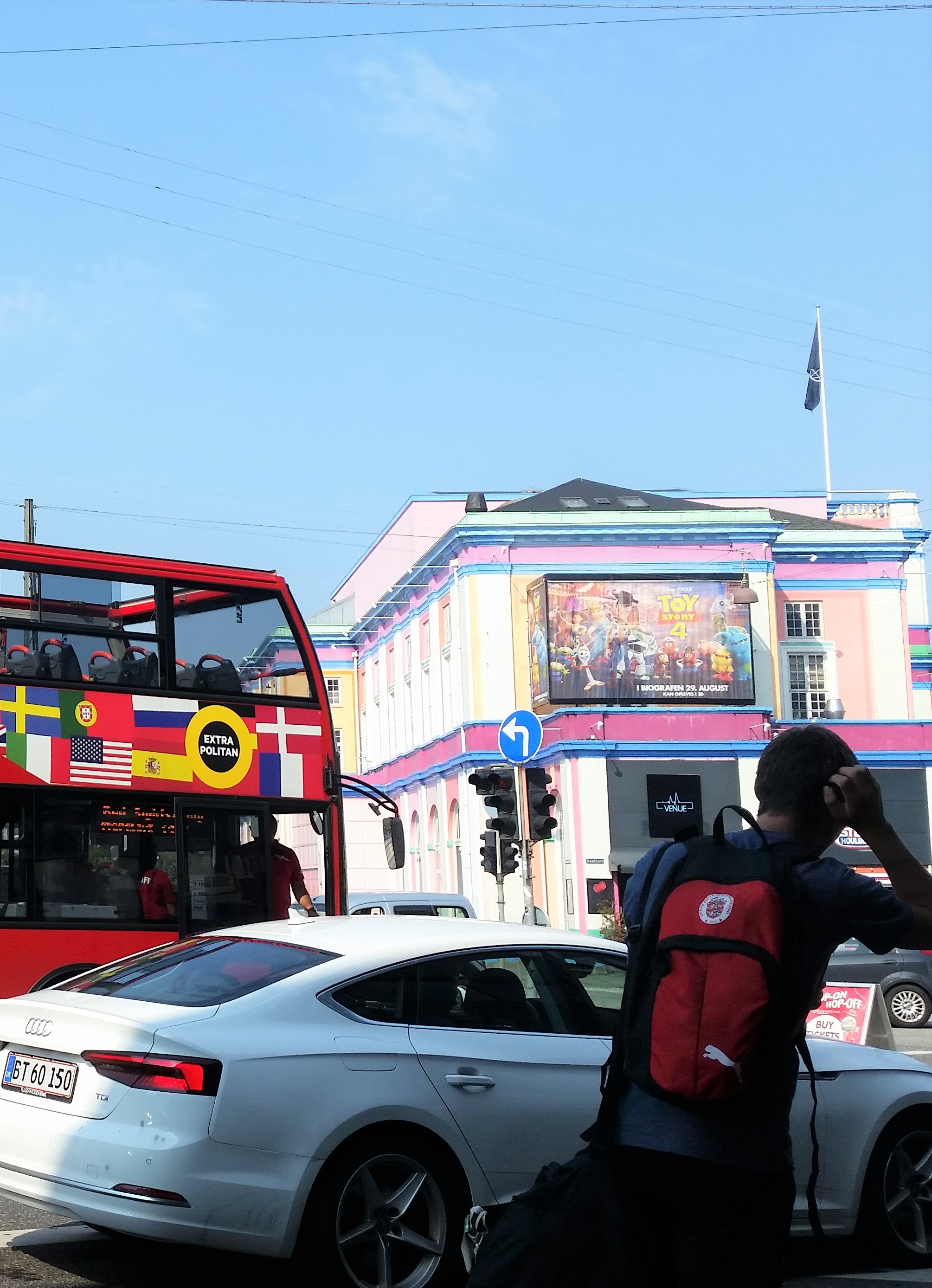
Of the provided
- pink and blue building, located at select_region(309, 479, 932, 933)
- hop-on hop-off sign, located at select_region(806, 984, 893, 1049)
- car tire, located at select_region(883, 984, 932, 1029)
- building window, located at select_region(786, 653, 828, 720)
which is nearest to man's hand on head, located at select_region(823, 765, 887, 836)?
hop-on hop-off sign, located at select_region(806, 984, 893, 1049)

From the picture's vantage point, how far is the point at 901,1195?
22.5 ft

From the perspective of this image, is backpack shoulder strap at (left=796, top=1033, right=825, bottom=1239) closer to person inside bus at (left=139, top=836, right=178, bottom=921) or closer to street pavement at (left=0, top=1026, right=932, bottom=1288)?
street pavement at (left=0, top=1026, right=932, bottom=1288)

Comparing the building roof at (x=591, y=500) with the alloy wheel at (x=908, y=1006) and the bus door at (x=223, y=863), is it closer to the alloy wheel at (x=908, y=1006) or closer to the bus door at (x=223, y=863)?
the alloy wheel at (x=908, y=1006)

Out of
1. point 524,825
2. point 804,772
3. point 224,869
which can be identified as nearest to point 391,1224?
point 804,772

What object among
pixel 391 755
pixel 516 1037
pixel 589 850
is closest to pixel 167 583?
pixel 516 1037

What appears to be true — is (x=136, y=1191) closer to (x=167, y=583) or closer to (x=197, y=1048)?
(x=197, y=1048)

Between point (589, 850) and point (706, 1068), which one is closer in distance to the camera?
point (706, 1068)

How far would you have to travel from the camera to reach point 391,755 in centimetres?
6281

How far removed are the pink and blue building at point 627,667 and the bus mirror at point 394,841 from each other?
27.8 meters

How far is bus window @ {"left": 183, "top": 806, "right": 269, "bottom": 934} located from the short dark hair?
9.05 meters

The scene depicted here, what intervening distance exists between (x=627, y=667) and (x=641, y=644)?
85 centimetres

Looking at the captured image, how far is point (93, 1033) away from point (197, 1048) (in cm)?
48

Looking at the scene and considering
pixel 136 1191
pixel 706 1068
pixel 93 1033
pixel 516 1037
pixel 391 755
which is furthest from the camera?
pixel 391 755

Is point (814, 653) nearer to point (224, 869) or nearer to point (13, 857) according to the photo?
point (224, 869)
